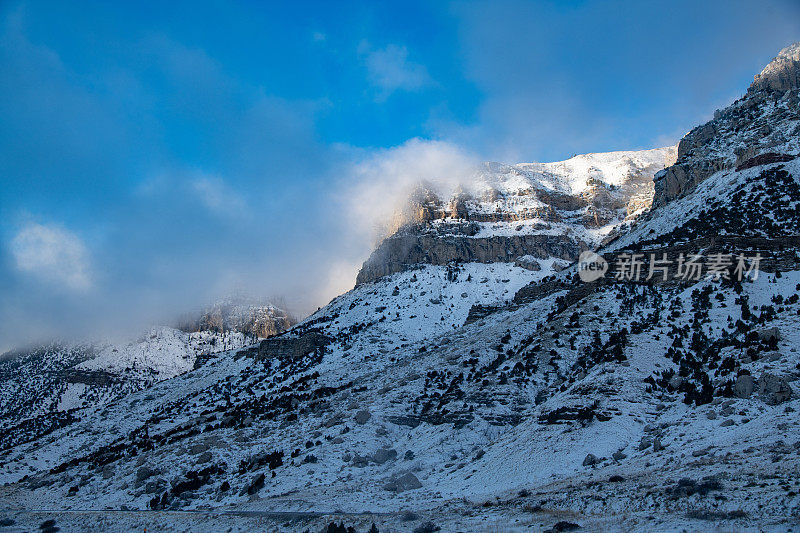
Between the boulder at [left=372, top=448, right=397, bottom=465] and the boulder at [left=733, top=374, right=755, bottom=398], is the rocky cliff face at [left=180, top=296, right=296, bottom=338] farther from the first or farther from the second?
the boulder at [left=733, top=374, right=755, bottom=398]

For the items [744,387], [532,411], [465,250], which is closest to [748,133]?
[465,250]

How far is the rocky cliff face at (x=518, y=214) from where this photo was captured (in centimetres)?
11725

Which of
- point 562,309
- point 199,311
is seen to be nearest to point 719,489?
point 562,309

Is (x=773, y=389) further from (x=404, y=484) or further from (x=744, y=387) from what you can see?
(x=404, y=484)

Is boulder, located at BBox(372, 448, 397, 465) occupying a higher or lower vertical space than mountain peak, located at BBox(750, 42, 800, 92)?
lower

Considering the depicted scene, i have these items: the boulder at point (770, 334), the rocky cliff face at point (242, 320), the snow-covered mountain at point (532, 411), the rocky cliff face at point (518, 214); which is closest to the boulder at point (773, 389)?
the snow-covered mountain at point (532, 411)

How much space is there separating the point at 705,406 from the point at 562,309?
2885 cm

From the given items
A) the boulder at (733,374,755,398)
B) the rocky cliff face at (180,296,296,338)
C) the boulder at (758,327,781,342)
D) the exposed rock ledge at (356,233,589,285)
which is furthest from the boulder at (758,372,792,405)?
the rocky cliff face at (180,296,296,338)

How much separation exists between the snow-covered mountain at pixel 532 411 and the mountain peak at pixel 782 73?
363 mm

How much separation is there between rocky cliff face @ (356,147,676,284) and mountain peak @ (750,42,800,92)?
4540 cm

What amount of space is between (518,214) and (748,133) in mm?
64281

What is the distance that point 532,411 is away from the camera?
3100 centimetres

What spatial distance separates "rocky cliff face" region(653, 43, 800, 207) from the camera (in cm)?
6581

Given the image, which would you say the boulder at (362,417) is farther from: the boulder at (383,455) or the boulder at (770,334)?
the boulder at (770,334)
